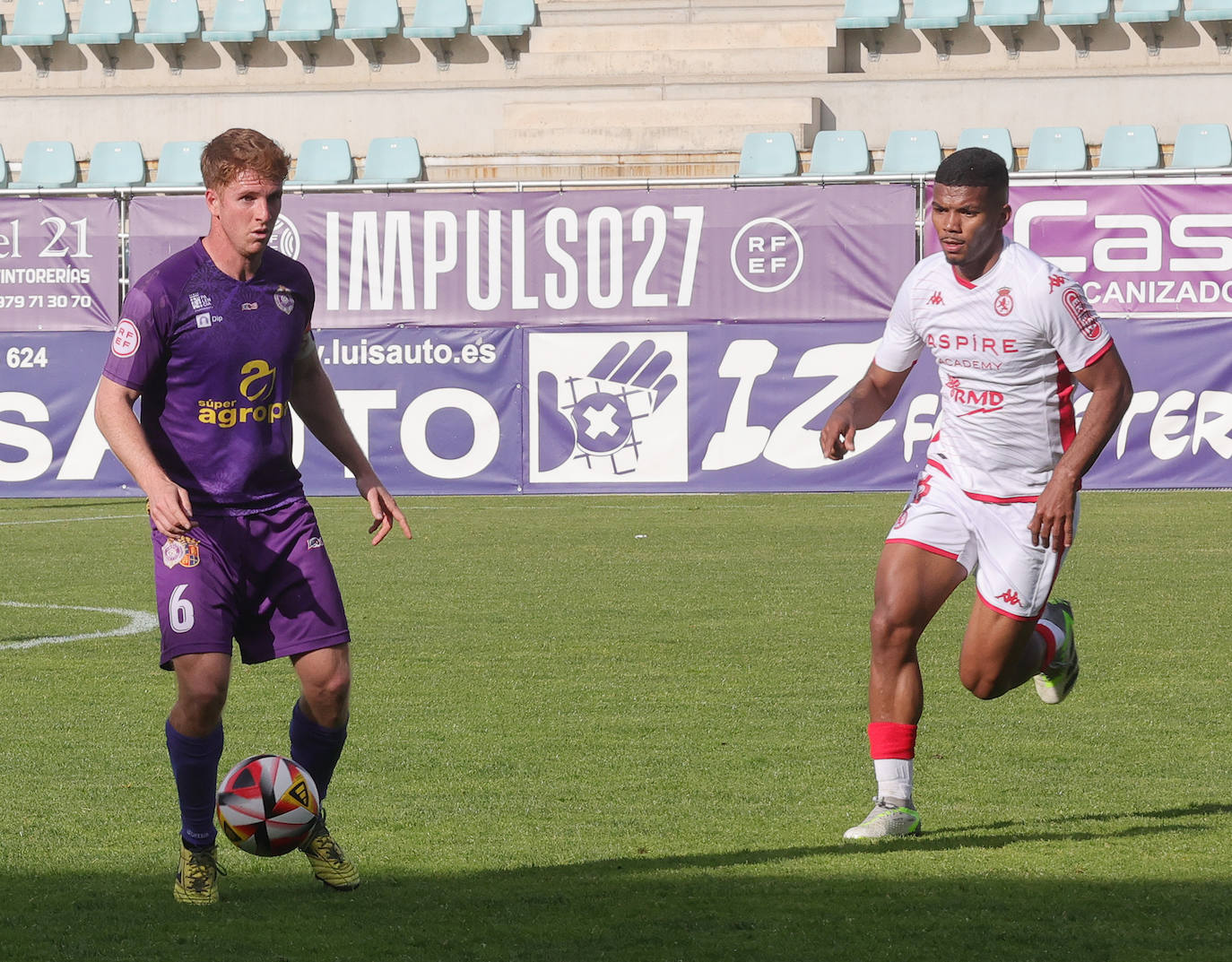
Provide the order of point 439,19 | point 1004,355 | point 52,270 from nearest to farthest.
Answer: point 1004,355 < point 52,270 < point 439,19

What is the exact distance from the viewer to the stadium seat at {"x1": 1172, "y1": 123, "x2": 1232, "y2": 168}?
22.2m

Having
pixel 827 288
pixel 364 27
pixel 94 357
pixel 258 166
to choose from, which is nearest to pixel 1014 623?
pixel 258 166

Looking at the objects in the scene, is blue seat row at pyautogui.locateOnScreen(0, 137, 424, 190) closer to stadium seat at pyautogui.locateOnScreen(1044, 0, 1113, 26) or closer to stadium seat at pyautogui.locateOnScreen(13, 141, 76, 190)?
stadium seat at pyautogui.locateOnScreen(13, 141, 76, 190)

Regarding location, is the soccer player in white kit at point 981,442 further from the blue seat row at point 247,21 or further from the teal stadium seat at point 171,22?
the teal stadium seat at point 171,22

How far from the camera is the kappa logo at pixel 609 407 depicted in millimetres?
18438

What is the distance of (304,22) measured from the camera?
87.4 feet

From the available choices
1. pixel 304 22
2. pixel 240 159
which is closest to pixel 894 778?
pixel 240 159

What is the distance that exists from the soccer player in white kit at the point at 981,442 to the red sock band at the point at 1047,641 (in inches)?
7.2

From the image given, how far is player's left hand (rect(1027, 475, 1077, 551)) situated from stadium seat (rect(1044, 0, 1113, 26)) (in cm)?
2040

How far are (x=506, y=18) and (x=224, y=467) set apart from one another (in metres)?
22.1

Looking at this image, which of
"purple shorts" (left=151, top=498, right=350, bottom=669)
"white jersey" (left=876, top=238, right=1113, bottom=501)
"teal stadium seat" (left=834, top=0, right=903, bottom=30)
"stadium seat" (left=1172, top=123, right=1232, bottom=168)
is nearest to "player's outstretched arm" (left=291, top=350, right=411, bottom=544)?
"purple shorts" (left=151, top=498, right=350, bottom=669)

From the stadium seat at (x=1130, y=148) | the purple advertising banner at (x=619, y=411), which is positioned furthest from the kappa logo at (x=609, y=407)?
the stadium seat at (x=1130, y=148)

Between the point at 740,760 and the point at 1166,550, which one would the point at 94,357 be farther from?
the point at 740,760

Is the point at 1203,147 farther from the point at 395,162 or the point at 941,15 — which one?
the point at 395,162
